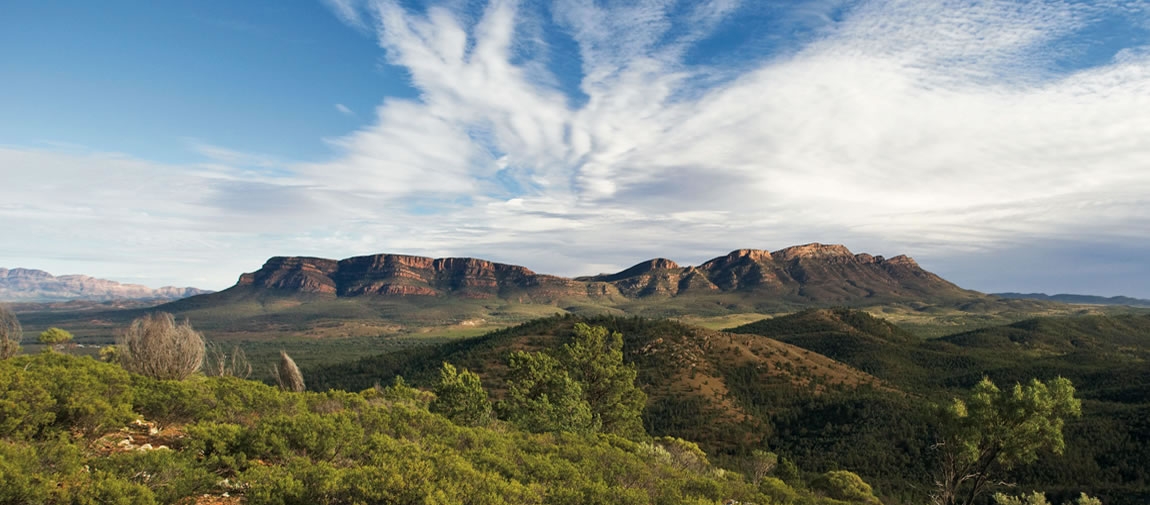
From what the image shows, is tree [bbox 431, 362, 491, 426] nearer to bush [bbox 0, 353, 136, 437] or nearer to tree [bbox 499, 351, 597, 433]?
tree [bbox 499, 351, 597, 433]

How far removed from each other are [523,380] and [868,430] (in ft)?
273

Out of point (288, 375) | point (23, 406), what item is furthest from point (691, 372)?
point (23, 406)

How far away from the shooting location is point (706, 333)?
152875 mm

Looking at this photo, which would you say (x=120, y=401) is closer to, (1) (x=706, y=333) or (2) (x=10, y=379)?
(2) (x=10, y=379)

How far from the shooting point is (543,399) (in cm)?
3475

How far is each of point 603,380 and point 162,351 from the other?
104 feet

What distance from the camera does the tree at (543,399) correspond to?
110 ft

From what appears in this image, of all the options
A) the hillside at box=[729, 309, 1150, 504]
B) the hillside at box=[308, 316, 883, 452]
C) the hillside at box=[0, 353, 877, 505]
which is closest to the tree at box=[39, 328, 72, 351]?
the hillside at box=[0, 353, 877, 505]

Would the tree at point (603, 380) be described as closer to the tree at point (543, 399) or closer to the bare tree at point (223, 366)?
the tree at point (543, 399)

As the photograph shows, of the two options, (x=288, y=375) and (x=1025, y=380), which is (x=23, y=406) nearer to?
(x=288, y=375)

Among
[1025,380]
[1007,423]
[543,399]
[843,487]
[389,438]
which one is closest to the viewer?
[389,438]

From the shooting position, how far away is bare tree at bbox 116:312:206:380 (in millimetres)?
25625

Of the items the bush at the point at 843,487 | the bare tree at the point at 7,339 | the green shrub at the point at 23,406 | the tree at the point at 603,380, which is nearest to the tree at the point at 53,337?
the bare tree at the point at 7,339

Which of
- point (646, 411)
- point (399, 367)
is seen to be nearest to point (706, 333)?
point (646, 411)
